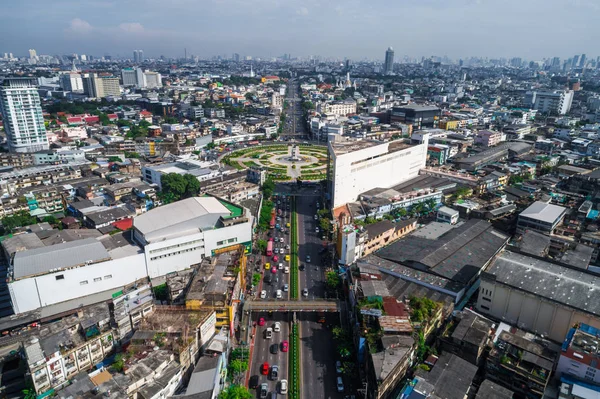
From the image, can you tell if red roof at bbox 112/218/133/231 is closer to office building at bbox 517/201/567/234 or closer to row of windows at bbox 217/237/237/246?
row of windows at bbox 217/237/237/246

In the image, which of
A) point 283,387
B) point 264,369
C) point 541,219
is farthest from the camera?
point 541,219

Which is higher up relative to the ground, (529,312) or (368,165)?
(368,165)

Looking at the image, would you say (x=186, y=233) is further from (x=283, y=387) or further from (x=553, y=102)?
(x=553, y=102)

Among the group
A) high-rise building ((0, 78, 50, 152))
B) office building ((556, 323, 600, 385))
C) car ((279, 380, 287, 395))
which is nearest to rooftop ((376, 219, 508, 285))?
office building ((556, 323, 600, 385))

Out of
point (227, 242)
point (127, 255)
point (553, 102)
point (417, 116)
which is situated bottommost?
point (227, 242)

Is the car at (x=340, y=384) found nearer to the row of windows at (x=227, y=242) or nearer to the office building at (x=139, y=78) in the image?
the row of windows at (x=227, y=242)

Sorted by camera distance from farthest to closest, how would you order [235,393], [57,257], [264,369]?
[57,257] < [264,369] < [235,393]

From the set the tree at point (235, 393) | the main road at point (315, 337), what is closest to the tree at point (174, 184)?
the main road at point (315, 337)

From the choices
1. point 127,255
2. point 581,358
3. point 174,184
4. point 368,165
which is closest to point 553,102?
point 368,165
